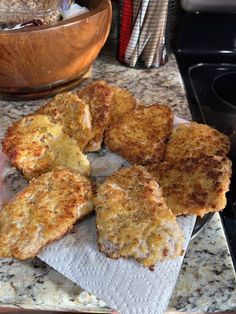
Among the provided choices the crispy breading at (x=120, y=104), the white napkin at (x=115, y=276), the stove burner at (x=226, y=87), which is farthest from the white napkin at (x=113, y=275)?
the stove burner at (x=226, y=87)

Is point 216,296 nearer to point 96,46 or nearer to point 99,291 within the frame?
point 99,291

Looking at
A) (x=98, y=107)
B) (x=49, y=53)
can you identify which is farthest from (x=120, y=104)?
(x=49, y=53)

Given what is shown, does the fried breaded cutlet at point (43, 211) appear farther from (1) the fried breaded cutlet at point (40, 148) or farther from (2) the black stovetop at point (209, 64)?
(2) the black stovetop at point (209, 64)

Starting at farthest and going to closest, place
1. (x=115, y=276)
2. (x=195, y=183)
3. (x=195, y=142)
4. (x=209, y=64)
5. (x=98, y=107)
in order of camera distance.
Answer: (x=209, y=64) < (x=98, y=107) < (x=195, y=142) < (x=195, y=183) < (x=115, y=276)

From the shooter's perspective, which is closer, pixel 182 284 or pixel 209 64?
pixel 182 284

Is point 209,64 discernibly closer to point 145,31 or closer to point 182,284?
point 145,31

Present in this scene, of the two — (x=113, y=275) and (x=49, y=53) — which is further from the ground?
(x=49, y=53)
